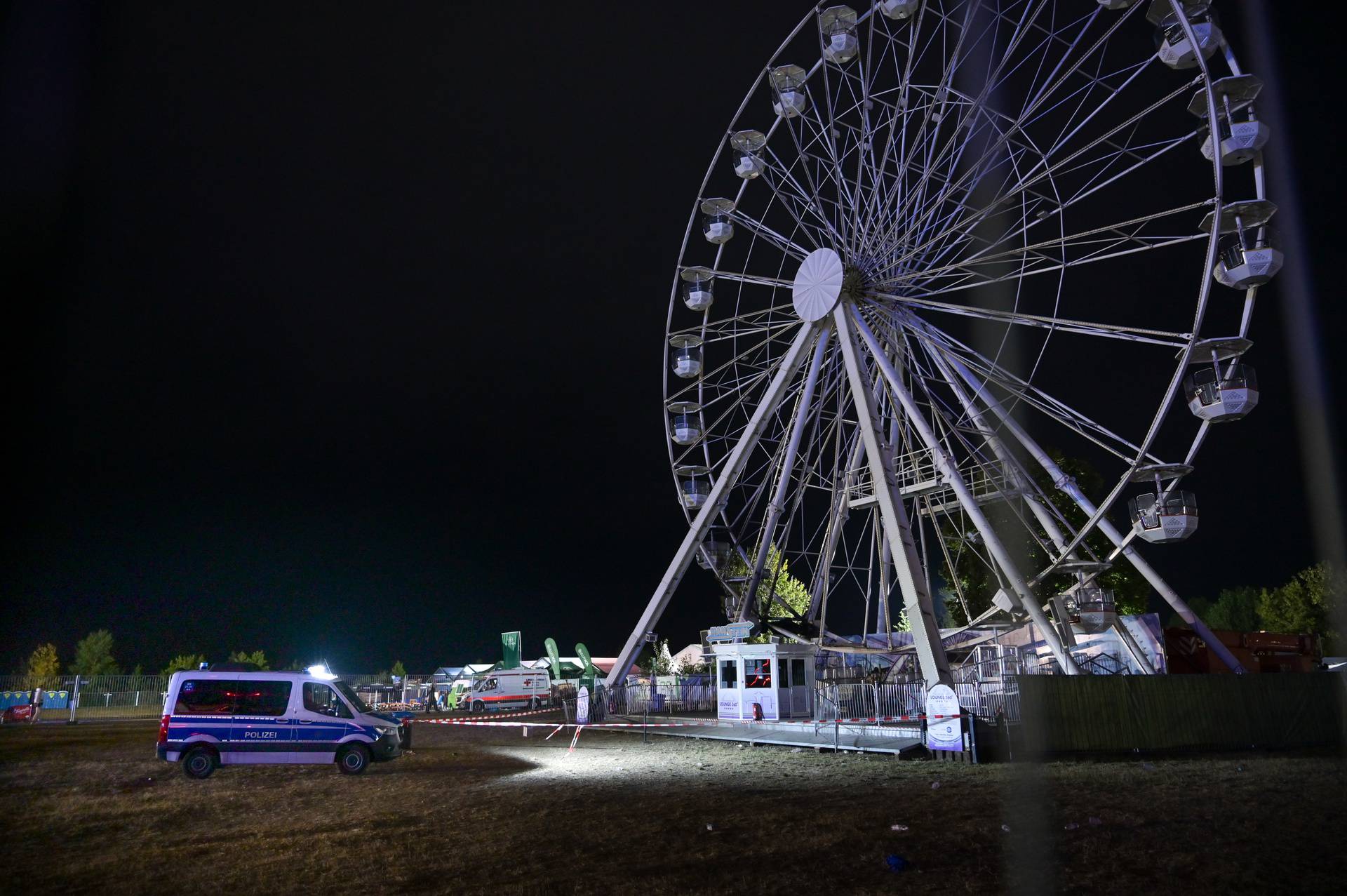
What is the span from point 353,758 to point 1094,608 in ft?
56.0

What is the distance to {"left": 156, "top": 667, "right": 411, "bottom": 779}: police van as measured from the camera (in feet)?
50.3

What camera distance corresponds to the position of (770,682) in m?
24.1

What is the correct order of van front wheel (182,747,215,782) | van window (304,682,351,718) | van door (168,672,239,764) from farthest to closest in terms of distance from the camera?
van window (304,682,351,718) < van door (168,672,239,764) < van front wheel (182,747,215,782)

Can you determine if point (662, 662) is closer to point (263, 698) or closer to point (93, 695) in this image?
point (93, 695)

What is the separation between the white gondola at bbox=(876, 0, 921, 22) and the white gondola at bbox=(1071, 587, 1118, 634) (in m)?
16.3

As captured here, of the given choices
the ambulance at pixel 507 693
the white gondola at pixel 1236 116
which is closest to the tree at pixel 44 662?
the ambulance at pixel 507 693

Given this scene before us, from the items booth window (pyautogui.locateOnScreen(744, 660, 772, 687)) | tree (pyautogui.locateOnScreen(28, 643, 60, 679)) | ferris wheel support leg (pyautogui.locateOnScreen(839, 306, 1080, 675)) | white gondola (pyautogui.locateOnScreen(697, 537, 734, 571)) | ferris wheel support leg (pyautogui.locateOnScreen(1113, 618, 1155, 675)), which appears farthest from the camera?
tree (pyautogui.locateOnScreen(28, 643, 60, 679))

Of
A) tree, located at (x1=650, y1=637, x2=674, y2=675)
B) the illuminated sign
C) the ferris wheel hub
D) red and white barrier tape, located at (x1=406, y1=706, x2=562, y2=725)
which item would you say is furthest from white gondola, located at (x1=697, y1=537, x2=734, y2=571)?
tree, located at (x1=650, y1=637, x2=674, y2=675)

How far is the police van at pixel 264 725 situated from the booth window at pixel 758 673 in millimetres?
10809

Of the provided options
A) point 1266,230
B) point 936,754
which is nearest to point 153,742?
point 936,754

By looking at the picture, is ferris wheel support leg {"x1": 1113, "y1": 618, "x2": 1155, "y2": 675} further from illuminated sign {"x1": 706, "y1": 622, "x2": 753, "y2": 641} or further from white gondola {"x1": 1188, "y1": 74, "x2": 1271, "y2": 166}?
white gondola {"x1": 1188, "y1": 74, "x2": 1271, "y2": 166}

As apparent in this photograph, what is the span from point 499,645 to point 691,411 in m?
76.0

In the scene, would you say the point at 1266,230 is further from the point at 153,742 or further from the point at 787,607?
the point at 153,742

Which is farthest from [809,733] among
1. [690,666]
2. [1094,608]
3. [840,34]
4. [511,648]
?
[690,666]
